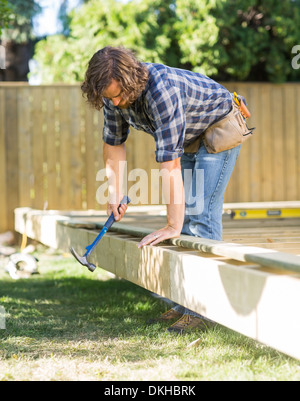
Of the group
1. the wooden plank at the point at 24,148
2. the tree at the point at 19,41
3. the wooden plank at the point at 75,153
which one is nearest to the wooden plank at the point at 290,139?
the wooden plank at the point at 75,153

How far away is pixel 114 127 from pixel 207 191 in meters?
0.59

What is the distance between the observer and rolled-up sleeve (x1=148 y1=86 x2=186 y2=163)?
96.7 inches

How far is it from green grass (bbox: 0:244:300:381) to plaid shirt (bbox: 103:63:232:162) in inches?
34.0

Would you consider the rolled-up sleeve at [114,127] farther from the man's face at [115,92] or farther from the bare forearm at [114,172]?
the man's face at [115,92]

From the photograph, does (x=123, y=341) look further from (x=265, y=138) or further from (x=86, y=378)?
(x=265, y=138)

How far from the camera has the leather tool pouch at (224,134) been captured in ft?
9.21

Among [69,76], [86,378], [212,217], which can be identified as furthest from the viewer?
[69,76]

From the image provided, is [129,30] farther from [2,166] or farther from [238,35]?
[2,166]

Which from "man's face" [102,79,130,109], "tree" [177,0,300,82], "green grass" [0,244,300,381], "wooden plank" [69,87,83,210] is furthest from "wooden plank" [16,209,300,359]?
"tree" [177,0,300,82]

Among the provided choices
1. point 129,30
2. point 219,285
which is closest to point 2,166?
point 129,30

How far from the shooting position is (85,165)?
22.6 ft

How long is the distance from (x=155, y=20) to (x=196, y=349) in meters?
5.34

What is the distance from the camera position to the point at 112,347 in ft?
8.38
